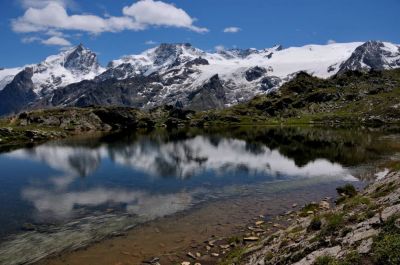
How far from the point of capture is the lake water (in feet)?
172

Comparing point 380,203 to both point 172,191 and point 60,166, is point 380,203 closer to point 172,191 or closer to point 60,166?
point 172,191

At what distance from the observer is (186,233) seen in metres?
48.5

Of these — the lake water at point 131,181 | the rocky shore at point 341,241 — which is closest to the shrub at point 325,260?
the rocky shore at point 341,241

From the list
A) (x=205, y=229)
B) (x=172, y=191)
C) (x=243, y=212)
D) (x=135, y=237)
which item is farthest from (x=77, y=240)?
(x=172, y=191)

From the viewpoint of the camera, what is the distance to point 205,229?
163 feet

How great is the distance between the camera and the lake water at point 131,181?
2068 inches

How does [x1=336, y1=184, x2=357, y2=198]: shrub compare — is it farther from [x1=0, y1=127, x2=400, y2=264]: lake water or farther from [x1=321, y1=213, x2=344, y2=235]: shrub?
[x1=321, y1=213, x2=344, y2=235]: shrub

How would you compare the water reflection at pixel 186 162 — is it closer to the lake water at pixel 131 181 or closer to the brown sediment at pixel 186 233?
the lake water at pixel 131 181

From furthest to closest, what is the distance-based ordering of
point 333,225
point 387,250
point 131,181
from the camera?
point 131,181
point 333,225
point 387,250

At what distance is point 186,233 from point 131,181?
3968 cm

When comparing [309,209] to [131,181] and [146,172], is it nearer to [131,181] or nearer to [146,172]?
[131,181]

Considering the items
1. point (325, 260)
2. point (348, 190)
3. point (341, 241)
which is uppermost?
point (341, 241)

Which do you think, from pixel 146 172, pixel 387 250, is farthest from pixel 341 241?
pixel 146 172

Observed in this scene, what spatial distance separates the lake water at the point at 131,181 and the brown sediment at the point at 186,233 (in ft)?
9.06
